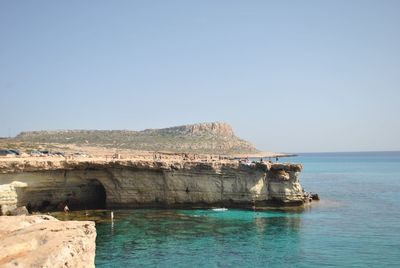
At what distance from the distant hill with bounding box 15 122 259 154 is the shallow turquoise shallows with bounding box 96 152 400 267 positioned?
208 feet

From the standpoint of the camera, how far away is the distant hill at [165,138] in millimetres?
105537

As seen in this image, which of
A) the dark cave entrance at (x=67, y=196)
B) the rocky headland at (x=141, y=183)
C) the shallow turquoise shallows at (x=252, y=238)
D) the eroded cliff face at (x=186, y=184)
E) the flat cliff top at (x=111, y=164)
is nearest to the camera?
the shallow turquoise shallows at (x=252, y=238)

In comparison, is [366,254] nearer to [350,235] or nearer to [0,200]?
[350,235]

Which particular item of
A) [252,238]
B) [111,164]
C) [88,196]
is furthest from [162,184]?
[252,238]

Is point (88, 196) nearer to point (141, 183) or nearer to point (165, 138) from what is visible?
point (141, 183)

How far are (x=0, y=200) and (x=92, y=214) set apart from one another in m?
7.67

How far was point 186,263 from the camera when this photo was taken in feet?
76.5

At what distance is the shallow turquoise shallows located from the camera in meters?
23.9

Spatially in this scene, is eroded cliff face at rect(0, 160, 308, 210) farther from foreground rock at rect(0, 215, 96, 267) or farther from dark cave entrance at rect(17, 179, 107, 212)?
foreground rock at rect(0, 215, 96, 267)

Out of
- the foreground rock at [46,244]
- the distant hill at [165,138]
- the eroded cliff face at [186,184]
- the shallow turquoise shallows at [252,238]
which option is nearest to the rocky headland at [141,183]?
the eroded cliff face at [186,184]

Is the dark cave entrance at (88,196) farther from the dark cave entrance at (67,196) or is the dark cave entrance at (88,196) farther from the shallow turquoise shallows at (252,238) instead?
the shallow turquoise shallows at (252,238)

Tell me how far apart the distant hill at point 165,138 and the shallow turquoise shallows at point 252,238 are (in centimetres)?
6350

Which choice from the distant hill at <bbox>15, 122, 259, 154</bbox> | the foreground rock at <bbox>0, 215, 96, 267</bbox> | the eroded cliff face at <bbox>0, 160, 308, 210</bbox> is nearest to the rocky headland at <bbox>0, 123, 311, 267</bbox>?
the eroded cliff face at <bbox>0, 160, 308, 210</bbox>

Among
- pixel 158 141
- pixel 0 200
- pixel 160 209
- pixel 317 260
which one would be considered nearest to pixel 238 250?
pixel 317 260
